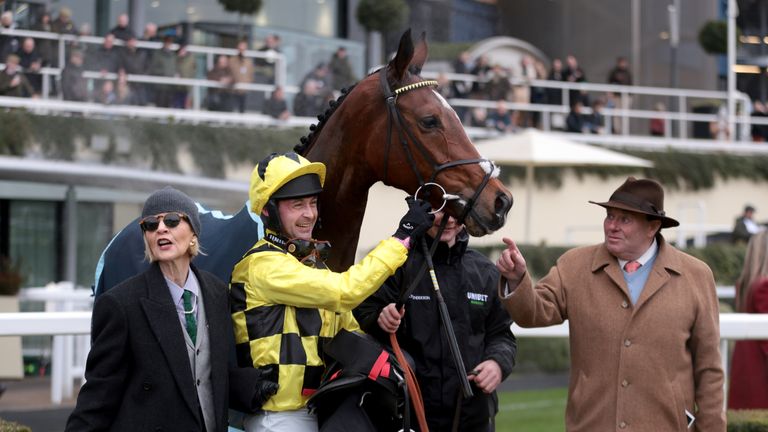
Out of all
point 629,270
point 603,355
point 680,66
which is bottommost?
point 603,355

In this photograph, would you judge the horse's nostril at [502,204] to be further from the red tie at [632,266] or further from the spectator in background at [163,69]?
the spectator in background at [163,69]

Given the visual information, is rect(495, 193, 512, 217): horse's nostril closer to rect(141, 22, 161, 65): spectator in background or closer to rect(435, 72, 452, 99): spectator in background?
rect(141, 22, 161, 65): spectator in background

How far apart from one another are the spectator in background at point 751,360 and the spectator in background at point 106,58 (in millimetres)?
8134

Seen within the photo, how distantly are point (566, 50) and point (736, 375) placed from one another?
1787 cm

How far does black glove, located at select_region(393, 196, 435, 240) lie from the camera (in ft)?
11.0

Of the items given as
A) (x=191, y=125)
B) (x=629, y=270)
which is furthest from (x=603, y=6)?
(x=629, y=270)

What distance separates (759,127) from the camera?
768 inches

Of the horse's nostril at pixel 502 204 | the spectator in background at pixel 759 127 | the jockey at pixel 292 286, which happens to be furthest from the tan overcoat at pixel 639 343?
the spectator in background at pixel 759 127

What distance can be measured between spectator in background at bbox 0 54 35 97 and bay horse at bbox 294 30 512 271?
8.28m

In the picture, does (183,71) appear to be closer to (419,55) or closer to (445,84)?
(445,84)

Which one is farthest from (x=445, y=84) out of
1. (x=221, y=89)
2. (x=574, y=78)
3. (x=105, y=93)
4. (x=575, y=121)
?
(x=105, y=93)

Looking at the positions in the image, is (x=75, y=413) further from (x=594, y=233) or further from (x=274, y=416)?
(x=594, y=233)

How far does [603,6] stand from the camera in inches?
896

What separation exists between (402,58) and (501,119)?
39.6 ft
